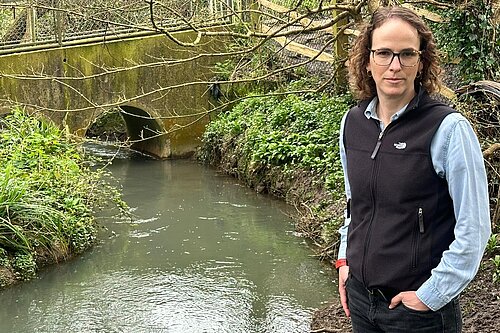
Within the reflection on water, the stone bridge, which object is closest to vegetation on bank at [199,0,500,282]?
the reflection on water

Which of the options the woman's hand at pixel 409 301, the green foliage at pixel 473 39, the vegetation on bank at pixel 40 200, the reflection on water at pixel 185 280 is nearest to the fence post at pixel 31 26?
the vegetation on bank at pixel 40 200

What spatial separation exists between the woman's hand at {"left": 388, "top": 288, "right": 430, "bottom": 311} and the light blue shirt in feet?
0.06

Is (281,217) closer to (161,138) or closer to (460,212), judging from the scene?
(161,138)

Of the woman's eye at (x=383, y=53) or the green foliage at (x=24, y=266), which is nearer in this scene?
the woman's eye at (x=383, y=53)

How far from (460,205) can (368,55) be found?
0.53 metres

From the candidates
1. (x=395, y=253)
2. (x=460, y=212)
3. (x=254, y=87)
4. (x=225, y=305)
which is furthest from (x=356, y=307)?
(x=254, y=87)

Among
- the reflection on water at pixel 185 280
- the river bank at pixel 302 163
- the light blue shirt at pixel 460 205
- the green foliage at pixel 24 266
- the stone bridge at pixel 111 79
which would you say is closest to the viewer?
the light blue shirt at pixel 460 205

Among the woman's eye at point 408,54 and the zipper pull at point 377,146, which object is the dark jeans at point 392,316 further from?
the woman's eye at point 408,54

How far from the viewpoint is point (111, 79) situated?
12.1m

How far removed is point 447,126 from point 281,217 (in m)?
6.47

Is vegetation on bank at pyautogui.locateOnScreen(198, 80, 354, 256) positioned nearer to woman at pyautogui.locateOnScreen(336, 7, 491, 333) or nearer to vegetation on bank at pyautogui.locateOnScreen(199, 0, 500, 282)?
vegetation on bank at pyautogui.locateOnScreen(199, 0, 500, 282)

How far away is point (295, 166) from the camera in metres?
8.99

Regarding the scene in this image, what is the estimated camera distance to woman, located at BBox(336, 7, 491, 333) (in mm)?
1891

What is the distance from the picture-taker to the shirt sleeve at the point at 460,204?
187 centimetres
